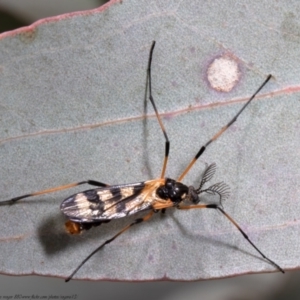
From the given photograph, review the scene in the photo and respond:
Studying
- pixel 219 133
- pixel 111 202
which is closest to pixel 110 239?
pixel 111 202

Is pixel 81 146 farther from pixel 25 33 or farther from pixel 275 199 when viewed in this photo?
pixel 275 199

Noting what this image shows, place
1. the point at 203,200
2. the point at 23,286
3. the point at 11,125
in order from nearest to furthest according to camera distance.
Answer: the point at 11,125, the point at 203,200, the point at 23,286

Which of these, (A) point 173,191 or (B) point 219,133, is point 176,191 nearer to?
(A) point 173,191

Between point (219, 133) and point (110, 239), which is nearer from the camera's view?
point (219, 133)

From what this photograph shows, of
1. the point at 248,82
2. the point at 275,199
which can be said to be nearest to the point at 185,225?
the point at 275,199

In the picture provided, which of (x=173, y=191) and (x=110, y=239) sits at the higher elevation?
A: (x=173, y=191)

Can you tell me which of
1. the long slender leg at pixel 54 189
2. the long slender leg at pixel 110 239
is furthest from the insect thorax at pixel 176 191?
the long slender leg at pixel 54 189
